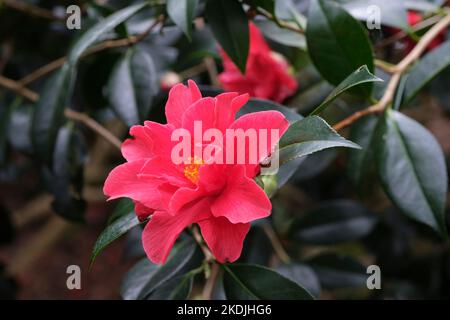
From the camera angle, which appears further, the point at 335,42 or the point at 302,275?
the point at 302,275

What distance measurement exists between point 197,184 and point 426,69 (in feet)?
1.48

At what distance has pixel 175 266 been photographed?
2.67ft

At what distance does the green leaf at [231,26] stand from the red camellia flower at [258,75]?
16 cm

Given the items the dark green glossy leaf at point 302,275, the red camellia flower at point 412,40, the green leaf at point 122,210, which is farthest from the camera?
the red camellia flower at point 412,40

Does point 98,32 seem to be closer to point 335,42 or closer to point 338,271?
point 335,42

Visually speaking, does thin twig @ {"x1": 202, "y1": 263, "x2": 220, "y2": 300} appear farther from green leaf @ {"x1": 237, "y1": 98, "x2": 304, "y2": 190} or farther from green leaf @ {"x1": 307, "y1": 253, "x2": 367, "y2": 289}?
green leaf @ {"x1": 307, "y1": 253, "x2": 367, "y2": 289}

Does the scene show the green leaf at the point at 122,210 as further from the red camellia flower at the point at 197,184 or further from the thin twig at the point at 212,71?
the thin twig at the point at 212,71

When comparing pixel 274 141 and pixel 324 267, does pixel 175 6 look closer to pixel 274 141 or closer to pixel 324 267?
pixel 274 141

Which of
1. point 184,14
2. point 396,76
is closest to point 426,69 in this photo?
point 396,76

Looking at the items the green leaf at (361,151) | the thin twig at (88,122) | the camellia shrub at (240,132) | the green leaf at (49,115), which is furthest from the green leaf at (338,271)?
the green leaf at (49,115)

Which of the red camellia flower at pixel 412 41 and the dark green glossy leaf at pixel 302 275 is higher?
the red camellia flower at pixel 412 41

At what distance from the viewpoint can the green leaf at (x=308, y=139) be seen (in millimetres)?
564

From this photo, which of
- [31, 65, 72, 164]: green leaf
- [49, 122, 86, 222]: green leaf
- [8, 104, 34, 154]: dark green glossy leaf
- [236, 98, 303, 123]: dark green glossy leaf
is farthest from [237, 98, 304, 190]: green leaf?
[8, 104, 34, 154]: dark green glossy leaf

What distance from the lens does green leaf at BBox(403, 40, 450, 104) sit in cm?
83
